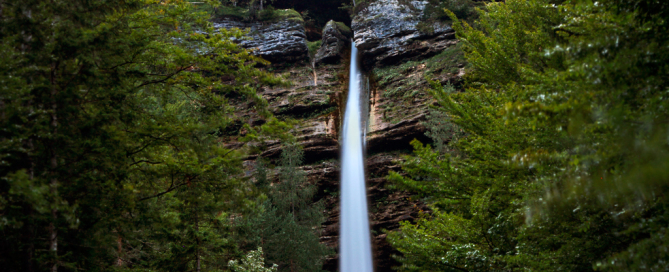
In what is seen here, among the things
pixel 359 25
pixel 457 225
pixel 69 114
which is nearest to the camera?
pixel 69 114

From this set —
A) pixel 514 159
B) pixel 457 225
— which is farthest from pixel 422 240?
pixel 514 159

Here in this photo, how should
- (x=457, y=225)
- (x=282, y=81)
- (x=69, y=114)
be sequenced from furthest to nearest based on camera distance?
1. (x=282, y=81)
2. (x=457, y=225)
3. (x=69, y=114)

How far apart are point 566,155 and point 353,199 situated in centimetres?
2195

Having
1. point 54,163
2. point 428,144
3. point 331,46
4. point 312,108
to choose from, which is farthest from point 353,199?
point 54,163

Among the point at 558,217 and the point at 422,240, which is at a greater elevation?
the point at 558,217

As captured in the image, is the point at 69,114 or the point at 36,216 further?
the point at 69,114

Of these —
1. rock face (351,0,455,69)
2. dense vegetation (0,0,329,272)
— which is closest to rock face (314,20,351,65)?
rock face (351,0,455,69)

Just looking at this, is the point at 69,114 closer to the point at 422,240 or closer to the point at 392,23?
the point at 422,240

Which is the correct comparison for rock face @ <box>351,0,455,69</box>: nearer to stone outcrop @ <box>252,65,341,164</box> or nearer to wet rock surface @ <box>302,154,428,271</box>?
stone outcrop @ <box>252,65,341,164</box>

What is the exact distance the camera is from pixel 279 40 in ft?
112

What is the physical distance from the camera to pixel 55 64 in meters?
5.34

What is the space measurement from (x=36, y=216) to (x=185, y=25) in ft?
13.9

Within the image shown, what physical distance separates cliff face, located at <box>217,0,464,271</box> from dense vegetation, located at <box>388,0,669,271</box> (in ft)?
49.1

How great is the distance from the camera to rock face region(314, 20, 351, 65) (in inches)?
1328
